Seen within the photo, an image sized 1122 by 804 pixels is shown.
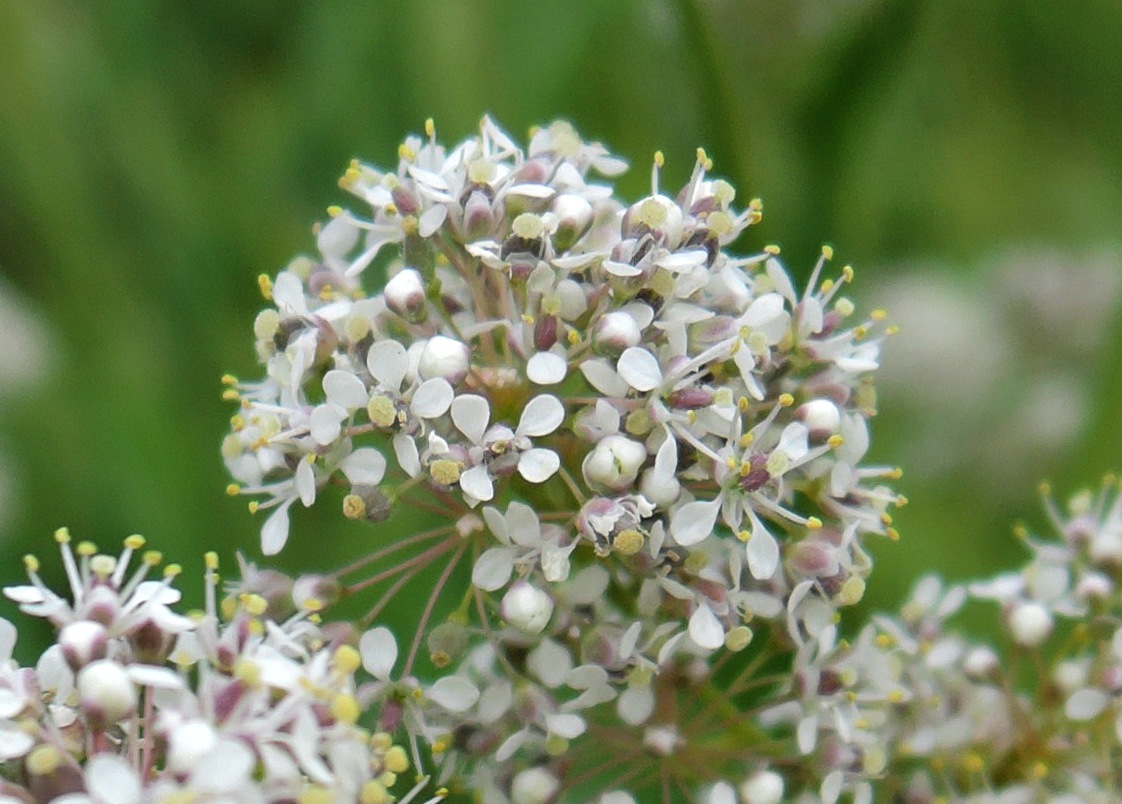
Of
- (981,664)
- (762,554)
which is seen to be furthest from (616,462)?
(981,664)

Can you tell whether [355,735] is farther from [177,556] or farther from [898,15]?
[898,15]

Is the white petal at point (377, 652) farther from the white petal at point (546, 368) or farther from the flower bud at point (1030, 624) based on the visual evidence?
the flower bud at point (1030, 624)

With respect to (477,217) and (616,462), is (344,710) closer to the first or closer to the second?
(616,462)

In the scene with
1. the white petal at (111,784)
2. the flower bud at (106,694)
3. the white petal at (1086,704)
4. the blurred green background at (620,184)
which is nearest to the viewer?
the white petal at (111,784)

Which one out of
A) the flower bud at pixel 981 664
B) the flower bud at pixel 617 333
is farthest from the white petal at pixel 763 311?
the flower bud at pixel 981 664

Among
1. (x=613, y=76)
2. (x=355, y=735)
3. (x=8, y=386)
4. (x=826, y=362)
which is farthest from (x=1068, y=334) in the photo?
(x=355, y=735)

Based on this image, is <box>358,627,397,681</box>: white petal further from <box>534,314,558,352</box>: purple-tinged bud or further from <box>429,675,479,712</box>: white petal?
<box>534,314,558,352</box>: purple-tinged bud
